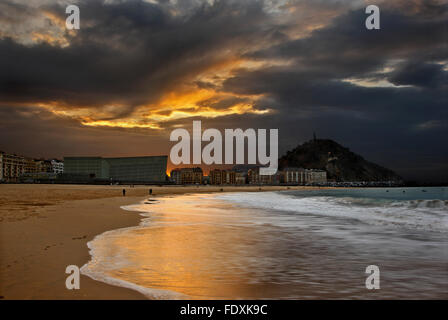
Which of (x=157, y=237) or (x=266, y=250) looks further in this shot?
(x=157, y=237)

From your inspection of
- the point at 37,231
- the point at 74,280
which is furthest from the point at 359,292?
the point at 37,231

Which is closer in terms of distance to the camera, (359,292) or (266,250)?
(359,292)

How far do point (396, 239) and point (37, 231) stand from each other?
14.9 metres

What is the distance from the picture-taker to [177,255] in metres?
9.88
